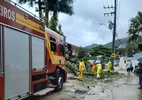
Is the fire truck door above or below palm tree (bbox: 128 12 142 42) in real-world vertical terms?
below

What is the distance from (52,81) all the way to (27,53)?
4.40 m

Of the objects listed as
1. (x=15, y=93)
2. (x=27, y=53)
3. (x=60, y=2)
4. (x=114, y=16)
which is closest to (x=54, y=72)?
(x=27, y=53)

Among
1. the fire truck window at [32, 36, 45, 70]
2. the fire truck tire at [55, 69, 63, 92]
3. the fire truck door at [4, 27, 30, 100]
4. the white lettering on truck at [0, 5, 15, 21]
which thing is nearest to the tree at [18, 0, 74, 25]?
the fire truck tire at [55, 69, 63, 92]

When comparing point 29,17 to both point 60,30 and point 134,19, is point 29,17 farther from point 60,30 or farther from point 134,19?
point 134,19

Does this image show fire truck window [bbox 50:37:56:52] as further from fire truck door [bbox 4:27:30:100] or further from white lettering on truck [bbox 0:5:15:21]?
white lettering on truck [bbox 0:5:15:21]

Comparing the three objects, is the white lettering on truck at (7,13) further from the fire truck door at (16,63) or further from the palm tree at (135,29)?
the palm tree at (135,29)

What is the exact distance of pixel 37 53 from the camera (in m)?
10.1

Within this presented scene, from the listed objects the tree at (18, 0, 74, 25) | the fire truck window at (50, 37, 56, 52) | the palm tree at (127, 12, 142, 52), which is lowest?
the fire truck window at (50, 37, 56, 52)

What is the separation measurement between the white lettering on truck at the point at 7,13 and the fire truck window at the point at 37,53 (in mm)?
1812

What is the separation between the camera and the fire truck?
24.0ft

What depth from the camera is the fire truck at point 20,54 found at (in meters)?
7.33

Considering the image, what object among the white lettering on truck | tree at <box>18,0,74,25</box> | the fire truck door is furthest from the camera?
tree at <box>18,0,74,25</box>

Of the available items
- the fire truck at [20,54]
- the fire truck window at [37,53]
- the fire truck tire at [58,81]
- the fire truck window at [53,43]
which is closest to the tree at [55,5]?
the fire truck tire at [58,81]

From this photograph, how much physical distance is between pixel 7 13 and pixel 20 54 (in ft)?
4.50
